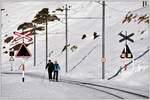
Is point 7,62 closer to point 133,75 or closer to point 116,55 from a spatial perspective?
point 116,55

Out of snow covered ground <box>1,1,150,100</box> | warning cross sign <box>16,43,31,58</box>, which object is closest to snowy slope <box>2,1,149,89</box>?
snow covered ground <box>1,1,150,100</box>

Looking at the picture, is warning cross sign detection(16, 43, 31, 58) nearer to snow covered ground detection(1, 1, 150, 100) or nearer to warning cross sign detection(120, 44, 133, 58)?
snow covered ground detection(1, 1, 150, 100)

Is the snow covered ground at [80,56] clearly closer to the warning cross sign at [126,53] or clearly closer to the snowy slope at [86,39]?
the snowy slope at [86,39]

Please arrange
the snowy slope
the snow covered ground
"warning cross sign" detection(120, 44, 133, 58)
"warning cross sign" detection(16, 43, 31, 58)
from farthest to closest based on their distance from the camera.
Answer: the snowy slope < "warning cross sign" detection(120, 44, 133, 58) < the snow covered ground < "warning cross sign" detection(16, 43, 31, 58)

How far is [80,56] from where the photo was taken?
6366 cm

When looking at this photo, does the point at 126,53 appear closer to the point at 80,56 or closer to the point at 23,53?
the point at 23,53

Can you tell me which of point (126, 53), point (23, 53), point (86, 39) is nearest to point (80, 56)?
point (86, 39)

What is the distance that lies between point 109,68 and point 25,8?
89654 mm

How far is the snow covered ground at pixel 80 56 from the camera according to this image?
26.6 m

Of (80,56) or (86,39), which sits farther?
(86,39)

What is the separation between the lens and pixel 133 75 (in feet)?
121

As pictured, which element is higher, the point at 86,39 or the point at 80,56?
the point at 86,39

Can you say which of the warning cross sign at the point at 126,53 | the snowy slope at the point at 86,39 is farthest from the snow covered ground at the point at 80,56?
the warning cross sign at the point at 126,53

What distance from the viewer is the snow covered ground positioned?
87.4 feet
